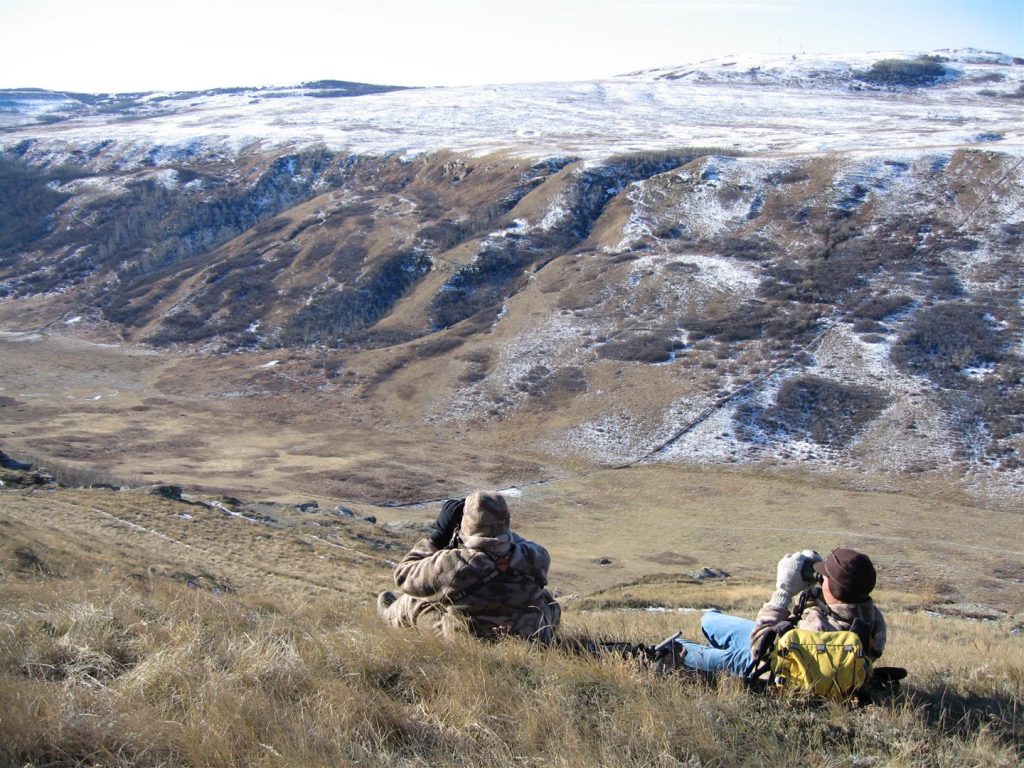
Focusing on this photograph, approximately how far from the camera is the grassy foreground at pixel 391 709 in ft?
12.8

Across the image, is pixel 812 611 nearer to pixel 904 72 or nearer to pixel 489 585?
pixel 489 585

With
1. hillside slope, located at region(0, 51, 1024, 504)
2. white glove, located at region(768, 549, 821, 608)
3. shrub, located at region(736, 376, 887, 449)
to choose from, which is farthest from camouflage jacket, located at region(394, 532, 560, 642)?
shrub, located at region(736, 376, 887, 449)

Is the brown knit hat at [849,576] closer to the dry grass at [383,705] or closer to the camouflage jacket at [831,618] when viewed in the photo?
the camouflage jacket at [831,618]

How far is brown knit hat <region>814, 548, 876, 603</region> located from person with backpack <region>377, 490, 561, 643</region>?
75.2 inches

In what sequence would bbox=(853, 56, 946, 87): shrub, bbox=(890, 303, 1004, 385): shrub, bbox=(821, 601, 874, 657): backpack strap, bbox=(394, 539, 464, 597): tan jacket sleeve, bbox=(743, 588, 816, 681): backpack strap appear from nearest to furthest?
1. bbox=(743, 588, 816, 681): backpack strap
2. bbox=(821, 601, 874, 657): backpack strap
3. bbox=(394, 539, 464, 597): tan jacket sleeve
4. bbox=(890, 303, 1004, 385): shrub
5. bbox=(853, 56, 946, 87): shrub

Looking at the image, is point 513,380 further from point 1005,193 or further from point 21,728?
point 21,728

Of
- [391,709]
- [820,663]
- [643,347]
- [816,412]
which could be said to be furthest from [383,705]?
[643,347]

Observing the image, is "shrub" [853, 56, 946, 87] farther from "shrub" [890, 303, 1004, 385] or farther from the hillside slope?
"shrub" [890, 303, 1004, 385]

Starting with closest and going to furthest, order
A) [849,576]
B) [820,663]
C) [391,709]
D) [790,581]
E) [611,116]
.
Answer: [391,709] < [820,663] < [849,576] < [790,581] < [611,116]

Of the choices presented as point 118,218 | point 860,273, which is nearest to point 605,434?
point 860,273

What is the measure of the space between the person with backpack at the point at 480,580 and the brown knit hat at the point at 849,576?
1.91 metres

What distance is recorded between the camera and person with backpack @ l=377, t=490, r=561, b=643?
225 inches

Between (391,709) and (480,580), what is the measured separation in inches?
57.1

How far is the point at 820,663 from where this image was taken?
4949 mm
